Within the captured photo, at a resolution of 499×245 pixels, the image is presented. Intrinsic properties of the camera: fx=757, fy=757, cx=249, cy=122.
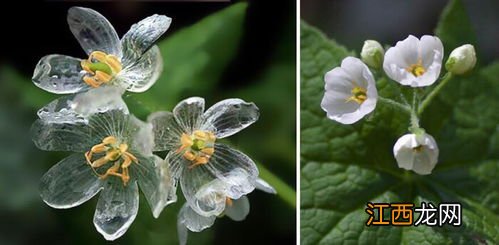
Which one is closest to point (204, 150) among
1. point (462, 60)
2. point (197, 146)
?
point (197, 146)

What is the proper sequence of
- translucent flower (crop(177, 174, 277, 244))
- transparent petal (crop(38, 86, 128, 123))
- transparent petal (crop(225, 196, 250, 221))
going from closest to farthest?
transparent petal (crop(38, 86, 128, 123)) → translucent flower (crop(177, 174, 277, 244)) → transparent petal (crop(225, 196, 250, 221))

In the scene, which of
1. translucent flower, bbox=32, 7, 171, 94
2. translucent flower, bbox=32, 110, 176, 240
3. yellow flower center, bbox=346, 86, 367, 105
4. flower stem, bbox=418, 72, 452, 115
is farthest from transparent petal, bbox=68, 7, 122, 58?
flower stem, bbox=418, 72, 452, 115

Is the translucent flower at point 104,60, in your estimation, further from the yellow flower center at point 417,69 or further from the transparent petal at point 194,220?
the yellow flower center at point 417,69

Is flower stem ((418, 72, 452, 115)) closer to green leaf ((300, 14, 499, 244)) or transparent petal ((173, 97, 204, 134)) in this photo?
green leaf ((300, 14, 499, 244))

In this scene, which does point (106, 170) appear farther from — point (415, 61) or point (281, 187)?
point (415, 61)

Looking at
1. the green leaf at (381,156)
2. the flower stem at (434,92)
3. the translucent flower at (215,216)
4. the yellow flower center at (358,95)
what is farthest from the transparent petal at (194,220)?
the flower stem at (434,92)
